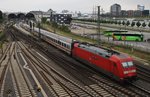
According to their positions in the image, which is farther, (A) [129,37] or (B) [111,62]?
(A) [129,37]

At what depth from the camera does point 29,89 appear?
87.7 feet

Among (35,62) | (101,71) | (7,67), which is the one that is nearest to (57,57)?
(35,62)

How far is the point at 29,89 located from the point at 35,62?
1575 centimetres

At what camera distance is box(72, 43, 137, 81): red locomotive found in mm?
25906

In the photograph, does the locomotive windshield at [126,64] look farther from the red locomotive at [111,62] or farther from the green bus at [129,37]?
the green bus at [129,37]

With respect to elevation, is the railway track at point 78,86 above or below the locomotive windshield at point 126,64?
below

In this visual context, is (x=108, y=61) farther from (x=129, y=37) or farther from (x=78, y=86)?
(x=129, y=37)

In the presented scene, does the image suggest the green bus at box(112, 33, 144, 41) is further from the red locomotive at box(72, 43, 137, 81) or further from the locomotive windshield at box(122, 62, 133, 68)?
the locomotive windshield at box(122, 62, 133, 68)

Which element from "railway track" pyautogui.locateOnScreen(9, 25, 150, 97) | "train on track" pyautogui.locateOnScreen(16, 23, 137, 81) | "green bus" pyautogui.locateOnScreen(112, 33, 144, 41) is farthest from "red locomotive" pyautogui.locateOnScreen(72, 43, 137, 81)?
"green bus" pyautogui.locateOnScreen(112, 33, 144, 41)

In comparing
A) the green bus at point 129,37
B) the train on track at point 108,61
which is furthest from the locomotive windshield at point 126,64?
the green bus at point 129,37

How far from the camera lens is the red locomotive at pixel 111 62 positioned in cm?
2591

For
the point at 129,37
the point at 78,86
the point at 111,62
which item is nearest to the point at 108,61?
the point at 111,62

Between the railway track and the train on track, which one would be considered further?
the train on track

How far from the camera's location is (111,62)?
27016 mm
